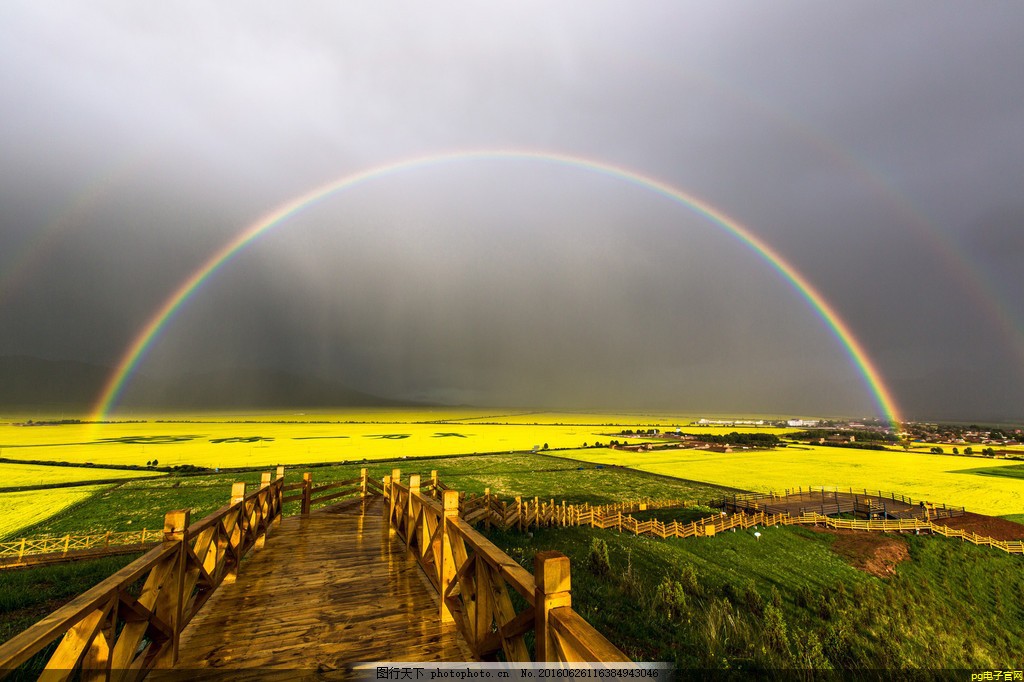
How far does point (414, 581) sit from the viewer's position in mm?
6891

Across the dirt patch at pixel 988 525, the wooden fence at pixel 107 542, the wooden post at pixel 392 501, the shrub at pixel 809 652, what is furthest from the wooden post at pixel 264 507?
the dirt patch at pixel 988 525

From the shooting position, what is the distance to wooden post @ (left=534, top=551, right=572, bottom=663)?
2.74 metres

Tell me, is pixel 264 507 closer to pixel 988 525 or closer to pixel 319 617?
pixel 319 617

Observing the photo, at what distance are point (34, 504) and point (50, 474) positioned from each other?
562 inches

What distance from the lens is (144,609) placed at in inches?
147

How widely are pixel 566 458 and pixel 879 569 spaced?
136 ft

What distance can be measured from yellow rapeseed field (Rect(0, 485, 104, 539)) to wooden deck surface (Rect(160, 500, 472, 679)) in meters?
27.1

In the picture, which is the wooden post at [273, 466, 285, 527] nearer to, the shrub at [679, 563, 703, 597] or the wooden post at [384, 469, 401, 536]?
the wooden post at [384, 469, 401, 536]

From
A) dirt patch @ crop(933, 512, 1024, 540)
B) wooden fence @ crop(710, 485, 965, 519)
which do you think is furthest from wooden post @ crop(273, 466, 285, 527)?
dirt patch @ crop(933, 512, 1024, 540)

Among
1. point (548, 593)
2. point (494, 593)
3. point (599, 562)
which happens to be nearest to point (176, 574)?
point (494, 593)

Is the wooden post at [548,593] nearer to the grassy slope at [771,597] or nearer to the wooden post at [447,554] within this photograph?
the wooden post at [447,554]

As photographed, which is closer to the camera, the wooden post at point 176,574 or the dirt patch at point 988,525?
the wooden post at point 176,574

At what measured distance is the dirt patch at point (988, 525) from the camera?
94.4 ft

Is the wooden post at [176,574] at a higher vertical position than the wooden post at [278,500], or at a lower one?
higher
